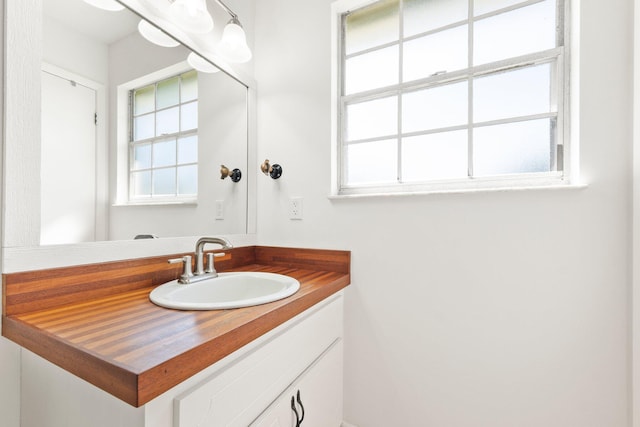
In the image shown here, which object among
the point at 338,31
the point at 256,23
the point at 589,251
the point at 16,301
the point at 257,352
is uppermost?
the point at 256,23

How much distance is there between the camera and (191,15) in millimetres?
1156

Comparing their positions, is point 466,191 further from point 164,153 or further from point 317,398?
point 164,153

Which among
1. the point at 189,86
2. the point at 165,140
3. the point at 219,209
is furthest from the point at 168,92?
the point at 219,209

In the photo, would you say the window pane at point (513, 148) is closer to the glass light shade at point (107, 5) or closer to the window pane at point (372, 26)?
the window pane at point (372, 26)

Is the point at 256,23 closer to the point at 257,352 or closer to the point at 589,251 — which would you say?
the point at 257,352

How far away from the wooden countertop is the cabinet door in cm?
26

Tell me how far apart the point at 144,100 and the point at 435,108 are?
1.24 m

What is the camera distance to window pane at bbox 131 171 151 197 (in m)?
1.11

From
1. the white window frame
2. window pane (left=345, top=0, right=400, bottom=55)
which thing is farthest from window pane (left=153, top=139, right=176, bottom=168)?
window pane (left=345, top=0, right=400, bottom=55)

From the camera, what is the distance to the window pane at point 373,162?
1390 millimetres

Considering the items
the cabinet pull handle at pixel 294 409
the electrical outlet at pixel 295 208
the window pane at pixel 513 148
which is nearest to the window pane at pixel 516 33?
the window pane at pixel 513 148

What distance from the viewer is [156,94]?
1.19 m

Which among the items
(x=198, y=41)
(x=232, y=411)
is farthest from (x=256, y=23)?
(x=232, y=411)

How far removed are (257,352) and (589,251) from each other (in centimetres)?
114
